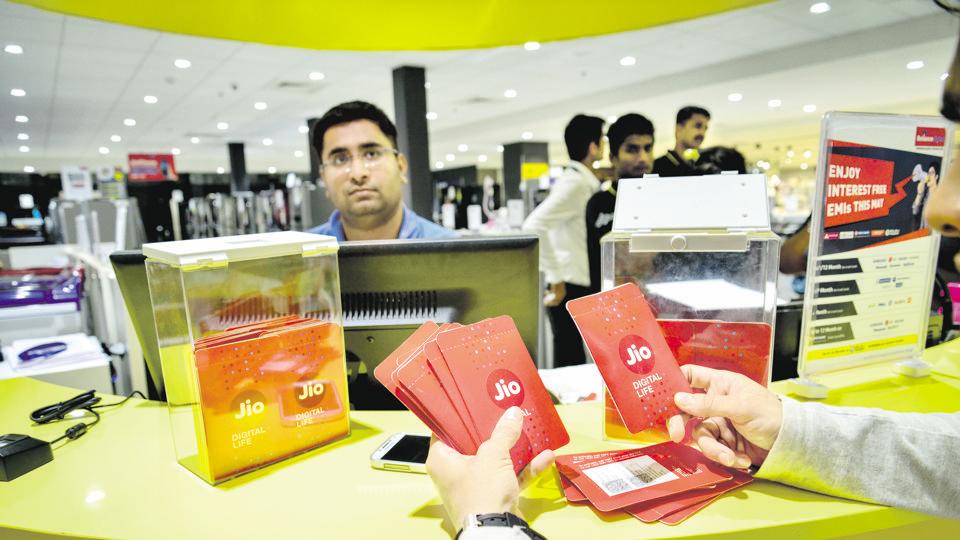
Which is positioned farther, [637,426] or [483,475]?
[637,426]

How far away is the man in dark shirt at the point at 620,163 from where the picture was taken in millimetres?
2639

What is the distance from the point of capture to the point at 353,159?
1928 millimetres

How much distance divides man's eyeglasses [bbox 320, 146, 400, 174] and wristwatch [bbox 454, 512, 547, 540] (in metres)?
1.52

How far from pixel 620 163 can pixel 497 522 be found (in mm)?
2392

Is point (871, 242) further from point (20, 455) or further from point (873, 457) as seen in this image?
point (20, 455)

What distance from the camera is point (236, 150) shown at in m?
13.1

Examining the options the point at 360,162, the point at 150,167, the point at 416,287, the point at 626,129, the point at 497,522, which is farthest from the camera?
the point at 150,167

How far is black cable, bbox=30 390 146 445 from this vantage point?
39.9 inches

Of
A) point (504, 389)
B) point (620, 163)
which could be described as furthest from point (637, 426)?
point (620, 163)

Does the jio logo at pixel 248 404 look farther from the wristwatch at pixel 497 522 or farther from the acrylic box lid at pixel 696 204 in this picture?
the acrylic box lid at pixel 696 204

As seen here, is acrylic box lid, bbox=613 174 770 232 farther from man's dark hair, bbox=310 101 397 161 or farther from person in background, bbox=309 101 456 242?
man's dark hair, bbox=310 101 397 161

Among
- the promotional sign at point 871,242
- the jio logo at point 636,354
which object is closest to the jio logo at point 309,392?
→ the jio logo at point 636,354

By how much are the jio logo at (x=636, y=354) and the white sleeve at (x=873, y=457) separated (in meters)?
0.20

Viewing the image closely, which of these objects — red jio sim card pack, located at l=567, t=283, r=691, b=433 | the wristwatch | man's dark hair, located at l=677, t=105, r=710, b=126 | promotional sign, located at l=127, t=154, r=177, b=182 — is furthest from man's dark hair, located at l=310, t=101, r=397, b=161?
promotional sign, located at l=127, t=154, r=177, b=182
